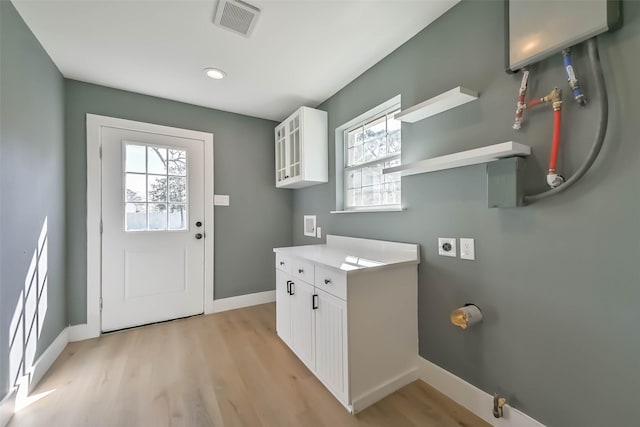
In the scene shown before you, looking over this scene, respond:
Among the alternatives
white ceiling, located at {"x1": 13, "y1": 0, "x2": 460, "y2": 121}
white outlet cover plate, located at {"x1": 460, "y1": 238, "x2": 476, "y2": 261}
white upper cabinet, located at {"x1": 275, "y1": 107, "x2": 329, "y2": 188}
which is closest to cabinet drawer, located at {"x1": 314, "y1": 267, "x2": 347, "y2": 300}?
white outlet cover plate, located at {"x1": 460, "y1": 238, "x2": 476, "y2": 261}

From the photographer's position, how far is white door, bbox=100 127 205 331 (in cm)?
250

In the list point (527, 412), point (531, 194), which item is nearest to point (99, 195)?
point (531, 194)

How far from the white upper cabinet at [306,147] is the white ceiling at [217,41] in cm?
27

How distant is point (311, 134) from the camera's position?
8.57 ft

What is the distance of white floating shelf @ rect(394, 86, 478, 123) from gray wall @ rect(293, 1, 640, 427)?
0.05m

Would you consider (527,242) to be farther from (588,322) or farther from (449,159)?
(449,159)

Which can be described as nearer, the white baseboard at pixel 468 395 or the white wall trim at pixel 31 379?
the white baseboard at pixel 468 395

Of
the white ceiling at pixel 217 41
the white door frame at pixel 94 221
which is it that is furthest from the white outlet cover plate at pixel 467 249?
the white door frame at pixel 94 221

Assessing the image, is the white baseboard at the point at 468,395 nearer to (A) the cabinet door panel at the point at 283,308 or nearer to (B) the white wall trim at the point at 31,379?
(A) the cabinet door panel at the point at 283,308

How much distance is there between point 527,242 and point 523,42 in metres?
0.95

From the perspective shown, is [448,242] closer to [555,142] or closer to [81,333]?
[555,142]

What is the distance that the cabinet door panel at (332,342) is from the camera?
4.85ft

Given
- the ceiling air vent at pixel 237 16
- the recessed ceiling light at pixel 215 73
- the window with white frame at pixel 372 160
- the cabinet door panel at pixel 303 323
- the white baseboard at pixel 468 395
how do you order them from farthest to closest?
the recessed ceiling light at pixel 215 73 < the window with white frame at pixel 372 160 < the cabinet door panel at pixel 303 323 < the ceiling air vent at pixel 237 16 < the white baseboard at pixel 468 395

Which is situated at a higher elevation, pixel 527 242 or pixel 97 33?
pixel 97 33
